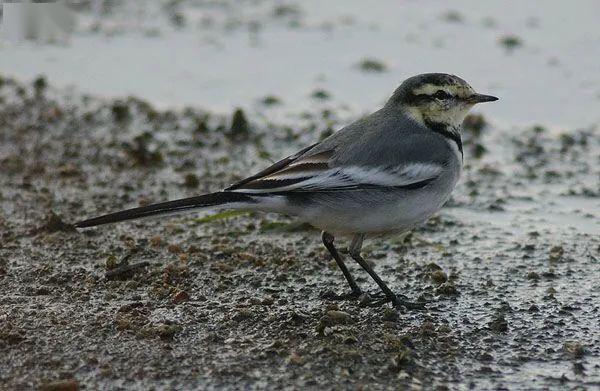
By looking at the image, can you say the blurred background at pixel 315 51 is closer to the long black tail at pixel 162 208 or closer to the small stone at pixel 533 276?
the small stone at pixel 533 276

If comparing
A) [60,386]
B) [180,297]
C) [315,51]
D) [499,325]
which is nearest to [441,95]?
[499,325]

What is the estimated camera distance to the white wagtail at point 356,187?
20.4ft

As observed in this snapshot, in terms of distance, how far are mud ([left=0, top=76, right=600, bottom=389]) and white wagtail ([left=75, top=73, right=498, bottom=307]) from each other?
1.81ft

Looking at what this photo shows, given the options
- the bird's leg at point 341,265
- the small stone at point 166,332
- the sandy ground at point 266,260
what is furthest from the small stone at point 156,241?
the small stone at point 166,332

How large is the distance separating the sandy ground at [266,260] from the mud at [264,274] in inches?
0.7

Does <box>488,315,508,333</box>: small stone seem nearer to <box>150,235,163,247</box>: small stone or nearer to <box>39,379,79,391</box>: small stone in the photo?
<box>39,379,79,391</box>: small stone

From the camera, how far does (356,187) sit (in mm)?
6312

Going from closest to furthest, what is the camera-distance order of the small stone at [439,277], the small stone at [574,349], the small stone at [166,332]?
the small stone at [574,349], the small stone at [166,332], the small stone at [439,277]

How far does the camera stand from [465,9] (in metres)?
13.3

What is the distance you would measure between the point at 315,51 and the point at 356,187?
20.5 ft

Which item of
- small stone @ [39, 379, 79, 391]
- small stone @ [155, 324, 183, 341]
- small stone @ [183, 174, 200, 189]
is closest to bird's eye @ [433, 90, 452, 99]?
small stone @ [155, 324, 183, 341]

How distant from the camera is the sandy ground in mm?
5445

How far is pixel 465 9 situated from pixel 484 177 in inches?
198

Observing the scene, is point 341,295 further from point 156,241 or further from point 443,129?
point 156,241
